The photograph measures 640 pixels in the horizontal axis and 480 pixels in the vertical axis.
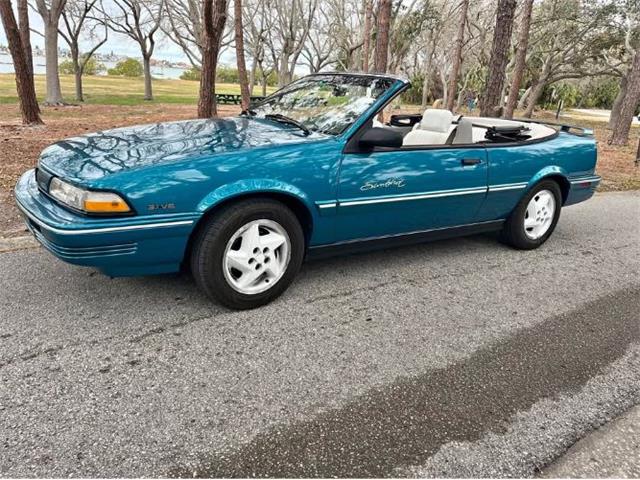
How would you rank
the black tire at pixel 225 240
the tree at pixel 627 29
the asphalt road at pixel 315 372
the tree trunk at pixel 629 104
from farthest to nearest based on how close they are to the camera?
the tree at pixel 627 29 < the tree trunk at pixel 629 104 < the black tire at pixel 225 240 < the asphalt road at pixel 315 372

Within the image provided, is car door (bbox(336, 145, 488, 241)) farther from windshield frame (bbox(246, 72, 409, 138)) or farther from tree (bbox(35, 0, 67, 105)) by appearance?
tree (bbox(35, 0, 67, 105))

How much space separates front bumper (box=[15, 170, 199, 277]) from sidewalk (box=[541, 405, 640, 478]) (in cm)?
213

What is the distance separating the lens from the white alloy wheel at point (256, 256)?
2.98 meters

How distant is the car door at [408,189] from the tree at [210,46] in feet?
24.0

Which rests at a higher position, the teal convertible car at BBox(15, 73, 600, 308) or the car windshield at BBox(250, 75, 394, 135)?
the car windshield at BBox(250, 75, 394, 135)

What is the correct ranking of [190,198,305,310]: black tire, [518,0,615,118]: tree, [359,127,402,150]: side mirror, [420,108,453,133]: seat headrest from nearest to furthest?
[190,198,305,310]: black tire → [359,127,402,150]: side mirror → [420,108,453,133]: seat headrest → [518,0,615,118]: tree

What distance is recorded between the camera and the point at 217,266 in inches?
115

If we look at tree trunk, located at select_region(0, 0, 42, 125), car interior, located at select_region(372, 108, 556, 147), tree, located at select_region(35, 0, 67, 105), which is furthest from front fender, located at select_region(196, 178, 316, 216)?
tree, located at select_region(35, 0, 67, 105)

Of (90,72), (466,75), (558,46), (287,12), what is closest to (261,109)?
(558,46)

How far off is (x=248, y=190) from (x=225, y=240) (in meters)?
0.33

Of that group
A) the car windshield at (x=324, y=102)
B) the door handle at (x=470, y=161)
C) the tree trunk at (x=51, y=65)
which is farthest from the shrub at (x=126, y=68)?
the door handle at (x=470, y=161)

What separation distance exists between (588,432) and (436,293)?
1.48 meters

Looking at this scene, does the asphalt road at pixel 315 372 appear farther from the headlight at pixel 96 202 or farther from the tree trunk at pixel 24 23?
the tree trunk at pixel 24 23

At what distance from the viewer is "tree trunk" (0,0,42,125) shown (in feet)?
29.8
